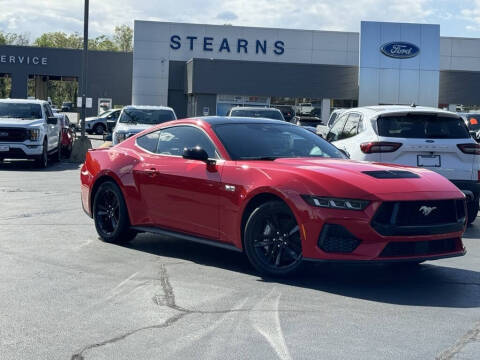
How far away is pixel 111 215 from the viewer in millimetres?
9125

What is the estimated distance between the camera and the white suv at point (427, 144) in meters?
10.8

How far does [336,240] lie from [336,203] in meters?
0.31

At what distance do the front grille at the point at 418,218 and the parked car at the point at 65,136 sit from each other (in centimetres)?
1879

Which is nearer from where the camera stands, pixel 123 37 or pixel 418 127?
pixel 418 127

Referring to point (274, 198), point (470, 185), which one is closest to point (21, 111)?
point (470, 185)

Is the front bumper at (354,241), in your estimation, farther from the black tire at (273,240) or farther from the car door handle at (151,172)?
the car door handle at (151,172)

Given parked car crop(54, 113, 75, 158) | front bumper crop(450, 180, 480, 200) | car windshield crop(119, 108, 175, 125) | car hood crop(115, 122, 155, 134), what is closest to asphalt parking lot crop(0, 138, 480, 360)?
front bumper crop(450, 180, 480, 200)

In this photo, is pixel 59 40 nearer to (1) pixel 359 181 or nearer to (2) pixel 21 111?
(2) pixel 21 111

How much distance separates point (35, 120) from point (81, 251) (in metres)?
13.7

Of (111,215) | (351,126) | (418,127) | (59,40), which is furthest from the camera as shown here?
(59,40)

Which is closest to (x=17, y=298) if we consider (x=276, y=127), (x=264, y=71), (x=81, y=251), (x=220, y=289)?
(x=220, y=289)

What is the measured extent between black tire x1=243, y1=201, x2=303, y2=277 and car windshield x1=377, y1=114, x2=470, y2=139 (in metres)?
4.13

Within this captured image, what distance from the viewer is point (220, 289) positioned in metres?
6.77

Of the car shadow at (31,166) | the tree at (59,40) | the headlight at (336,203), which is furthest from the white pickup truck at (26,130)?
the tree at (59,40)
